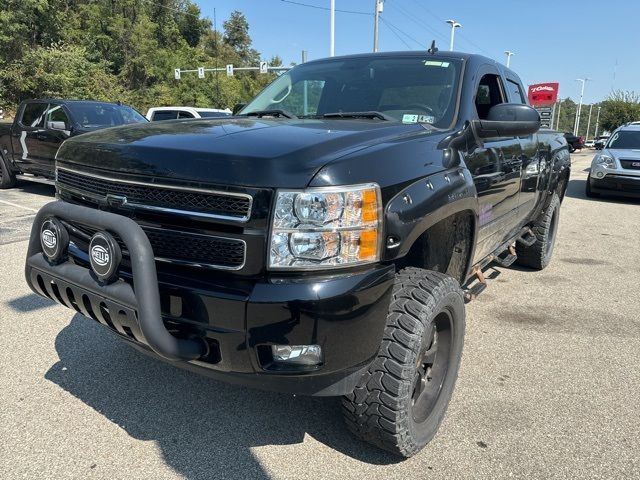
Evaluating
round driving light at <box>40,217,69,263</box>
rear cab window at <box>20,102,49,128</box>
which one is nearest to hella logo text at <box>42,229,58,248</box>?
round driving light at <box>40,217,69,263</box>

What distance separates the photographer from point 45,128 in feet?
30.6

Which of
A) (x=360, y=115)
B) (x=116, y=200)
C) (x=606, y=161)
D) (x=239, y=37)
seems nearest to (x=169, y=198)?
(x=116, y=200)

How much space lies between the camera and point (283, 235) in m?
1.87

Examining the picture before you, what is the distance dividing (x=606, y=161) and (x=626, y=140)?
1301mm

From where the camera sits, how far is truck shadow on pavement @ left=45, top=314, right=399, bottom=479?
2395 millimetres

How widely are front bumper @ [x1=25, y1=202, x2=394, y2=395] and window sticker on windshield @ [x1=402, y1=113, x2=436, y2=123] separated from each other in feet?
4.12

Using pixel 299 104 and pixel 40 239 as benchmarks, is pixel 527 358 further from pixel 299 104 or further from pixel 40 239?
pixel 40 239

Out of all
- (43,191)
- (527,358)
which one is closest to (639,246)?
(527,358)

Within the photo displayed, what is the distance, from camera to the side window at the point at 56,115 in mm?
9117

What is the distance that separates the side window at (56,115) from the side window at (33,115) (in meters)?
0.19

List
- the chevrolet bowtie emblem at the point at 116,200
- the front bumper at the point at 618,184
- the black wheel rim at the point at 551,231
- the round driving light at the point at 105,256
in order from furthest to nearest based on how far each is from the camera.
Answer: the front bumper at the point at 618,184
the black wheel rim at the point at 551,231
the chevrolet bowtie emblem at the point at 116,200
the round driving light at the point at 105,256

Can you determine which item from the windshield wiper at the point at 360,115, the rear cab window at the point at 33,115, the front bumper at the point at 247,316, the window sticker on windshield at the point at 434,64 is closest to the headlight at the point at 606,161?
the window sticker on windshield at the point at 434,64

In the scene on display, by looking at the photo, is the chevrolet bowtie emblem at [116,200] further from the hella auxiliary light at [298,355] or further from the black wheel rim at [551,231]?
the black wheel rim at [551,231]

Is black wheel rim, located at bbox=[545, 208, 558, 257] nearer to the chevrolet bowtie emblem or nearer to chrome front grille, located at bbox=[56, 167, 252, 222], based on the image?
chrome front grille, located at bbox=[56, 167, 252, 222]
